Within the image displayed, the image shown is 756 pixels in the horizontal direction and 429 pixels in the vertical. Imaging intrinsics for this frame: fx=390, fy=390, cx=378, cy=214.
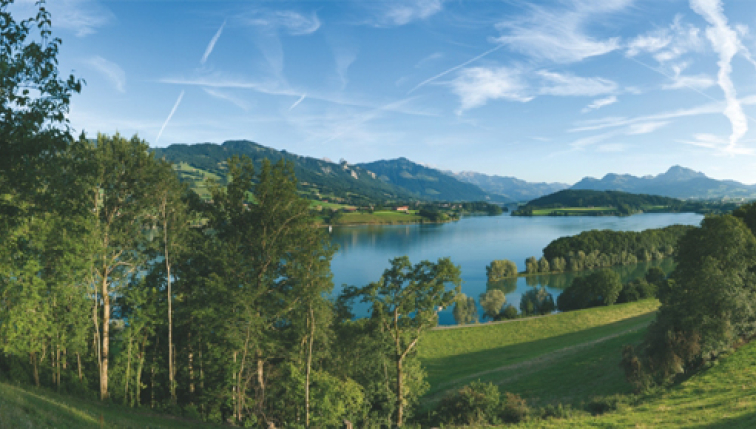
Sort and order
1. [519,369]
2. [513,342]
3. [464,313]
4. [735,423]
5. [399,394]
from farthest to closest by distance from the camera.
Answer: [464,313] < [513,342] < [519,369] < [399,394] < [735,423]

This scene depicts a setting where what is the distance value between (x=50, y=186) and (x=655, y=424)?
17.7m

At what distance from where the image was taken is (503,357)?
33.2 meters

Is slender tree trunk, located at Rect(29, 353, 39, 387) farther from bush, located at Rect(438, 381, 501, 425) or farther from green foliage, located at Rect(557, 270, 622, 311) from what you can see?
green foliage, located at Rect(557, 270, 622, 311)

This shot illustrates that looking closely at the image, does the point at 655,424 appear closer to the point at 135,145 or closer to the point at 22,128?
the point at 22,128

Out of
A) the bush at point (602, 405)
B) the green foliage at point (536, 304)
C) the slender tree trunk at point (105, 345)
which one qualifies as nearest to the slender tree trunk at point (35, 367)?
the slender tree trunk at point (105, 345)

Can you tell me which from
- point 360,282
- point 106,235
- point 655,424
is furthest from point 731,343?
point 360,282

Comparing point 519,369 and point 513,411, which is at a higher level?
point 513,411

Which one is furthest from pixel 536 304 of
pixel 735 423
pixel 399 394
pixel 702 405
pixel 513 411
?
pixel 735 423

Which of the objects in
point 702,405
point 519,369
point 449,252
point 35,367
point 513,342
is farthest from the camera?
point 449,252

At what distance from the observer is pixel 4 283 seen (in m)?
14.2

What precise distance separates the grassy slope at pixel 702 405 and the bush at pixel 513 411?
1.21 meters

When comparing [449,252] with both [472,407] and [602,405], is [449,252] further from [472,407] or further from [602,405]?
[472,407]

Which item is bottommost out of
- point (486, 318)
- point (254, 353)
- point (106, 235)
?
point (486, 318)

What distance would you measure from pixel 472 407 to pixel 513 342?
87.1 ft
